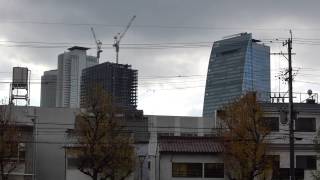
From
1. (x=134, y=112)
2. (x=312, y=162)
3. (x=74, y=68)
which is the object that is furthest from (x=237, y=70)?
(x=74, y=68)

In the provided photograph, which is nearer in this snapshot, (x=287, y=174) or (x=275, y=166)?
(x=275, y=166)

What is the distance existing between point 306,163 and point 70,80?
96.6 ft

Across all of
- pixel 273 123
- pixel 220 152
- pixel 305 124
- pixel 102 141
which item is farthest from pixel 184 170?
pixel 305 124

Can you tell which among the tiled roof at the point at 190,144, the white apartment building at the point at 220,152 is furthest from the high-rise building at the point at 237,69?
the tiled roof at the point at 190,144

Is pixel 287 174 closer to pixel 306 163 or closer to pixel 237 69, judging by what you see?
pixel 306 163

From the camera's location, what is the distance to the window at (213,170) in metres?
55.9

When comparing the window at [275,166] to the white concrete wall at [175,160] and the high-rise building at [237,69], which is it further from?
the high-rise building at [237,69]

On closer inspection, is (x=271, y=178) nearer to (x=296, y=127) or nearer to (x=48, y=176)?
(x=296, y=127)

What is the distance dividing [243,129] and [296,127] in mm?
9405

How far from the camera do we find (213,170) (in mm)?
56031

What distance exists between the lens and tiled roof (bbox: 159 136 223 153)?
55531 millimetres

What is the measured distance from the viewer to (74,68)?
74188 millimetres

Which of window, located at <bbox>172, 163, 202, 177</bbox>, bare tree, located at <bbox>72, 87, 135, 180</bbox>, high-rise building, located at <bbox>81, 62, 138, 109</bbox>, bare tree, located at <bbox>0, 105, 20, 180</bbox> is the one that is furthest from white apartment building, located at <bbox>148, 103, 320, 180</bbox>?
bare tree, located at <bbox>0, 105, 20, 180</bbox>

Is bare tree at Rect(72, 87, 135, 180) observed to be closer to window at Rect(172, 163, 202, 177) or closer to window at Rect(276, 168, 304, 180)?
window at Rect(172, 163, 202, 177)
